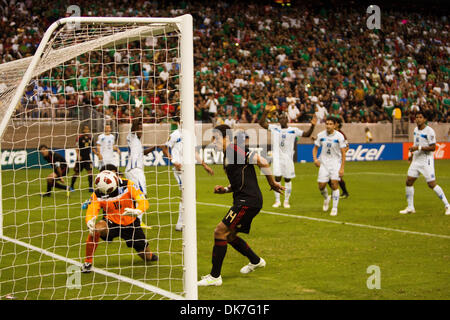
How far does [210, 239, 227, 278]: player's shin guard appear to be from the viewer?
7.02 metres

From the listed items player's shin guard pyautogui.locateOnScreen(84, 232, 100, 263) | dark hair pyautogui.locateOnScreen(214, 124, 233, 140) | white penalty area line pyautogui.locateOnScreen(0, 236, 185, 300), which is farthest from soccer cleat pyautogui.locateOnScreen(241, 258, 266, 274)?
player's shin guard pyautogui.locateOnScreen(84, 232, 100, 263)

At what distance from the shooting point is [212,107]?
2630 centimetres

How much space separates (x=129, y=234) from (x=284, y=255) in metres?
2.28

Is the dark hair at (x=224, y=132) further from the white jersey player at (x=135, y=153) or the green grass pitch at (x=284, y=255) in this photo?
the white jersey player at (x=135, y=153)

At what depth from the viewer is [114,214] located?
7.68m

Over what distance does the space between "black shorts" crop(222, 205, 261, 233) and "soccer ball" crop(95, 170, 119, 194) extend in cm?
152

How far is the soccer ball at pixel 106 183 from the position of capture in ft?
24.9

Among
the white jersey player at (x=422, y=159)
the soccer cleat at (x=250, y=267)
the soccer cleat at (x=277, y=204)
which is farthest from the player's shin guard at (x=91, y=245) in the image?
the white jersey player at (x=422, y=159)

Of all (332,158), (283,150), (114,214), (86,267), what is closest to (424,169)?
(332,158)

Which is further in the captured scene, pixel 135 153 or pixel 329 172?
pixel 329 172

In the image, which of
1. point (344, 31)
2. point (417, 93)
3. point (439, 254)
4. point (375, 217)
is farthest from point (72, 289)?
point (344, 31)

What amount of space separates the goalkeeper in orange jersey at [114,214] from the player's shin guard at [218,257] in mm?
1079

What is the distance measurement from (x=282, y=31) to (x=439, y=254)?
89.9 feet

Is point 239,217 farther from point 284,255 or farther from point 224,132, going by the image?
point 284,255
